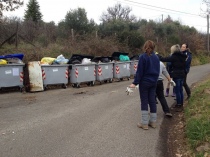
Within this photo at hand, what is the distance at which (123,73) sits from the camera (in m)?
15.0

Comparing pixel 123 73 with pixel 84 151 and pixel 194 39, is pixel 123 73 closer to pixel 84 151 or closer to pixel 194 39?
pixel 84 151

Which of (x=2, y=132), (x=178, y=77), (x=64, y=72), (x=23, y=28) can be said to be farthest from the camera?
(x=23, y=28)

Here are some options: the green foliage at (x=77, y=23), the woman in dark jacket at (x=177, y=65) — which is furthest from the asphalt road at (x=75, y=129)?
the green foliage at (x=77, y=23)

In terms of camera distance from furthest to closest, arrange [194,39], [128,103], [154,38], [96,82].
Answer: [194,39] < [154,38] < [96,82] < [128,103]

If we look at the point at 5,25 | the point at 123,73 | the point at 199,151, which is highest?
the point at 5,25

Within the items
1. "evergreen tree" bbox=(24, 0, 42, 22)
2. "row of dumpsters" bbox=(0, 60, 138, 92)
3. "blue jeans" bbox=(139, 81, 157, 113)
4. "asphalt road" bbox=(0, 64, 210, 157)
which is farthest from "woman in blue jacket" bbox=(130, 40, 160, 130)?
"evergreen tree" bbox=(24, 0, 42, 22)

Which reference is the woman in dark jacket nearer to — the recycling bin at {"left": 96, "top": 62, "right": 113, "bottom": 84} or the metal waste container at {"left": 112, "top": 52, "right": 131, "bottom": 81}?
the recycling bin at {"left": 96, "top": 62, "right": 113, "bottom": 84}

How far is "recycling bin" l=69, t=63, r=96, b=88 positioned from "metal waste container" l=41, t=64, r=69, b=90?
299 mm

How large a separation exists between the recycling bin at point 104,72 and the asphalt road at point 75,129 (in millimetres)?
4360

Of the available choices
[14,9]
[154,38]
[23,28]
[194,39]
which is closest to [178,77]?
[14,9]

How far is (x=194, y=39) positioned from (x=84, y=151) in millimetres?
34882

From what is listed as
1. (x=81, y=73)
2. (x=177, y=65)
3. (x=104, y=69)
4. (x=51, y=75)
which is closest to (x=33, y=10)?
(x=104, y=69)

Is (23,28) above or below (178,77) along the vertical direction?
above

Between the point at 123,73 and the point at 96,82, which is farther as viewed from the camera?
the point at 123,73
